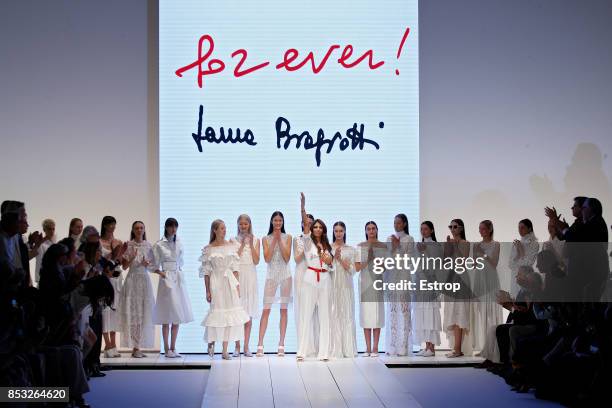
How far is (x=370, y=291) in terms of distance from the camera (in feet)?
31.7

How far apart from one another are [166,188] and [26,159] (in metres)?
1.58

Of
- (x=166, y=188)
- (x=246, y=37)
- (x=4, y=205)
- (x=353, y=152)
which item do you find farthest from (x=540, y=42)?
(x=4, y=205)

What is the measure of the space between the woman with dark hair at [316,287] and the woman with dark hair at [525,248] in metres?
1.87

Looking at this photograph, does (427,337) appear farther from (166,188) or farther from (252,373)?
(166,188)

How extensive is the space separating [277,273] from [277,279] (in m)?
0.06

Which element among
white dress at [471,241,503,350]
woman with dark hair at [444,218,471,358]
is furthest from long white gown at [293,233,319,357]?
white dress at [471,241,503,350]

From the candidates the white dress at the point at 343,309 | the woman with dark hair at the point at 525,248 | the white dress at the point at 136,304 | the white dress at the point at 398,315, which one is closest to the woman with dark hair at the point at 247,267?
the white dress at the point at 343,309

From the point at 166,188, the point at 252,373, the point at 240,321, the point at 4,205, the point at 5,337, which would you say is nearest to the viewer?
the point at 5,337

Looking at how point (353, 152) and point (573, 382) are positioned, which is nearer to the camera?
point (573, 382)

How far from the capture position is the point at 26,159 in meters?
10.2

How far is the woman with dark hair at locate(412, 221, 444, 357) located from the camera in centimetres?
950

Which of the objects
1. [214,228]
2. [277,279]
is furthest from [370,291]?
[214,228]

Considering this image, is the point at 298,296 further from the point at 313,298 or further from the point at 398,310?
the point at 398,310

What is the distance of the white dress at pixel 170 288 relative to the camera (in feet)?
30.9
